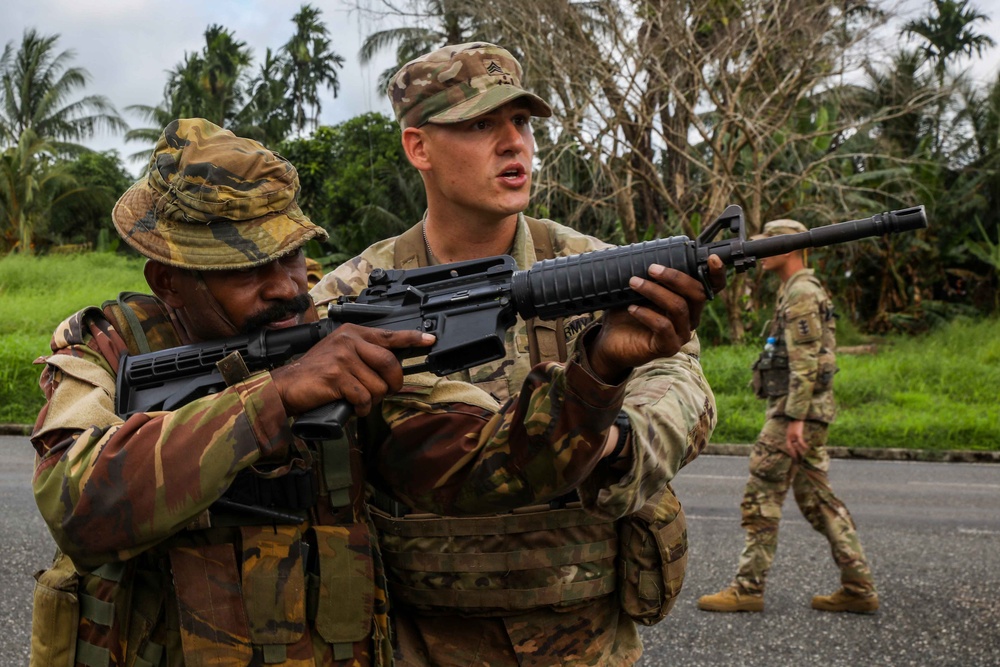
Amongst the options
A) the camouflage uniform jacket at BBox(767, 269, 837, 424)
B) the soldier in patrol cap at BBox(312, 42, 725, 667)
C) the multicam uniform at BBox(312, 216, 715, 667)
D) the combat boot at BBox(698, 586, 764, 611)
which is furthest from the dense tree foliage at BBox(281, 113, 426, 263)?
the multicam uniform at BBox(312, 216, 715, 667)

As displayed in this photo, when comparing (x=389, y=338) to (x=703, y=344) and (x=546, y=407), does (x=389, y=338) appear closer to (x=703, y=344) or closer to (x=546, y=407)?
(x=546, y=407)

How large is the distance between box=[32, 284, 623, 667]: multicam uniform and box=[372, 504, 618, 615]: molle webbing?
0.68 ft

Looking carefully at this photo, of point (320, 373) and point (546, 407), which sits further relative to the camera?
point (546, 407)

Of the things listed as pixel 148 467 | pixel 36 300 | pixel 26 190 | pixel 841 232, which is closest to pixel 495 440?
pixel 148 467

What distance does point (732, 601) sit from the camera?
5.21 m

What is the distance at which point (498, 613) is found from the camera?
2.13 meters

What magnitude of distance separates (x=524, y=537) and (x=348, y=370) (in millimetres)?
680

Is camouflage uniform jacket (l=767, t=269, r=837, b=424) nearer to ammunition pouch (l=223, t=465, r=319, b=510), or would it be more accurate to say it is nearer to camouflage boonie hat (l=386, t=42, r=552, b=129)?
camouflage boonie hat (l=386, t=42, r=552, b=129)

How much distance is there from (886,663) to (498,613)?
3.12 meters

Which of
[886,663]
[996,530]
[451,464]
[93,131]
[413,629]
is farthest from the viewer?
[93,131]

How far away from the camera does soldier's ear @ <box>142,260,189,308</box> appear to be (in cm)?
191

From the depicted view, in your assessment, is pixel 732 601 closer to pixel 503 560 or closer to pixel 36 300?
pixel 503 560

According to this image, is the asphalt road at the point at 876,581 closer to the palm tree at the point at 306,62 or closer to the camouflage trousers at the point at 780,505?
the camouflage trousers at the point at 780,505

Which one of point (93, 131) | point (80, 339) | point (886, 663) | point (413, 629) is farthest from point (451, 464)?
point (93, 131)
